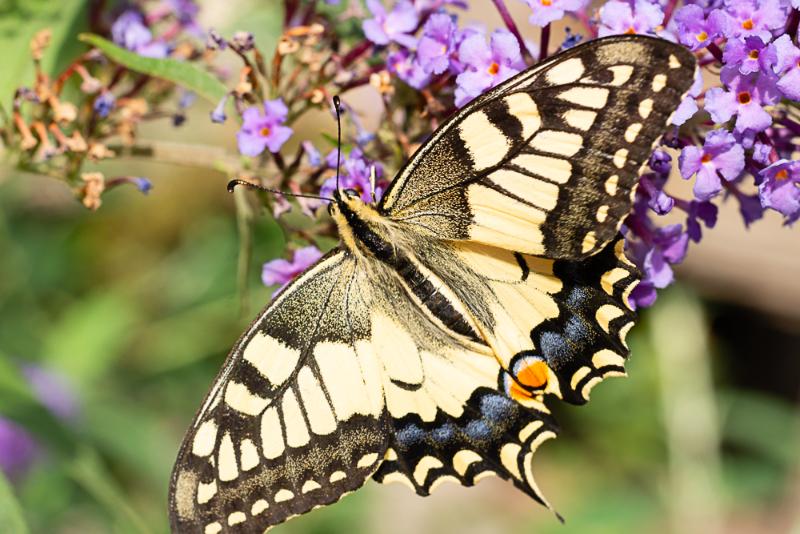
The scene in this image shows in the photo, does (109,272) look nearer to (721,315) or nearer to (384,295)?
(384,295)

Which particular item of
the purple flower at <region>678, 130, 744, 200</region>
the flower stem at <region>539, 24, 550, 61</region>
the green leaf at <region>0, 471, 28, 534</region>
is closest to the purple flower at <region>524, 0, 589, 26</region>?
the flower stem at <region>539, 24, 550, 61</region>

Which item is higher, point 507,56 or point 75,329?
point 507,56

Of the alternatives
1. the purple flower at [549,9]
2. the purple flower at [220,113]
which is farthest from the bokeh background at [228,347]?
the purple flower at [549,9]

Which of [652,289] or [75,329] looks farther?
[75,329]

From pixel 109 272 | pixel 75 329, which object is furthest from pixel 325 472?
pixel 109 272

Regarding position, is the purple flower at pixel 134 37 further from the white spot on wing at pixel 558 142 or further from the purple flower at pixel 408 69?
the white spot on wing at pixel 558 142

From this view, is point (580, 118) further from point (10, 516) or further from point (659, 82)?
point (10, 516)
